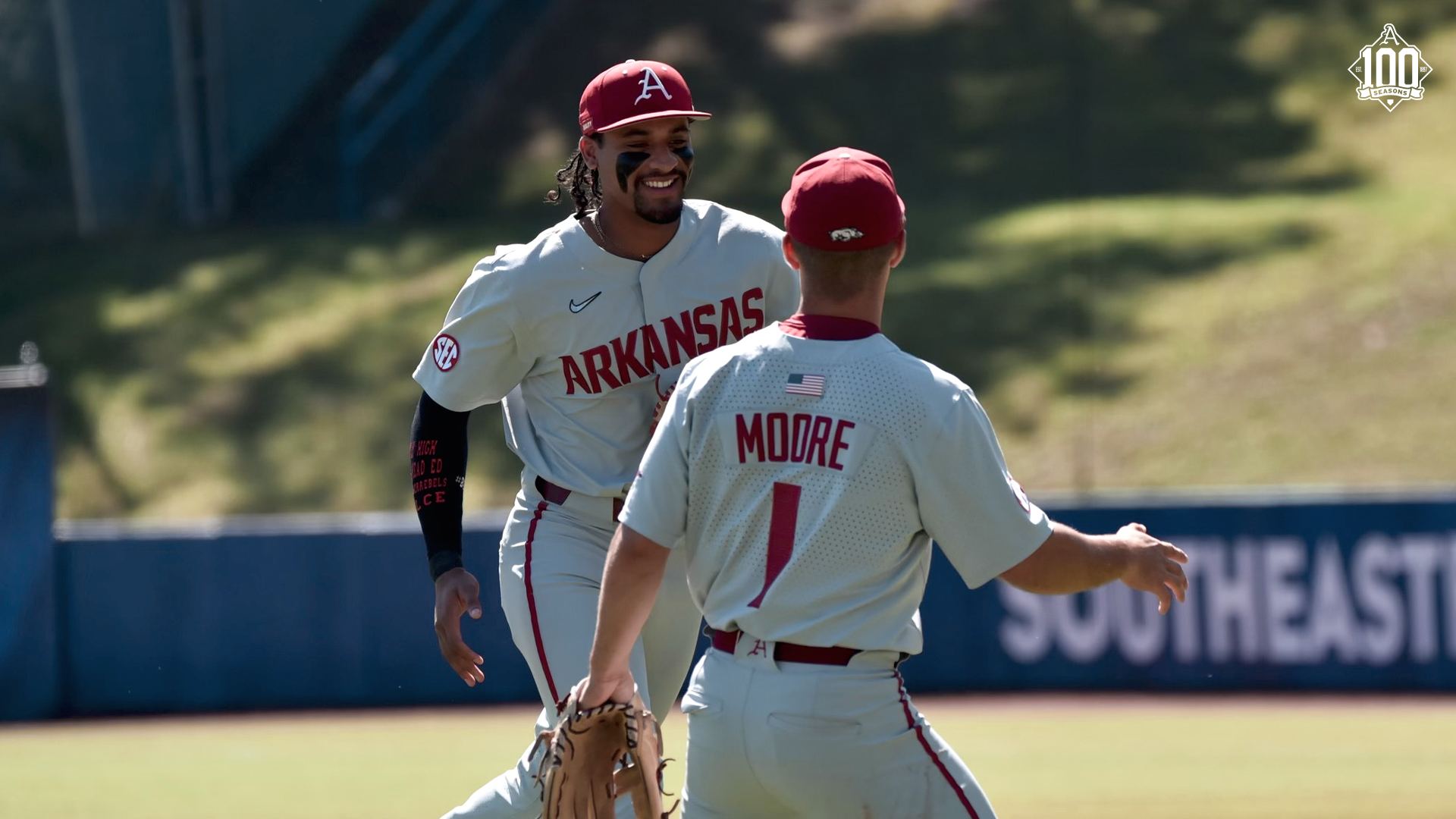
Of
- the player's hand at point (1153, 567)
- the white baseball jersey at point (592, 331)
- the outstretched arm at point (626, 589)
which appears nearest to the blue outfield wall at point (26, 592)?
the white baseball jersey at point (592, 331)

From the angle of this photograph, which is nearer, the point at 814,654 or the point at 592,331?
the point at 814,654

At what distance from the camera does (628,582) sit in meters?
3.47

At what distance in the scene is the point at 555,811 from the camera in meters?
3.92

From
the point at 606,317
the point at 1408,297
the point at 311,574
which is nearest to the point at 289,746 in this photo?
the point at 311,574

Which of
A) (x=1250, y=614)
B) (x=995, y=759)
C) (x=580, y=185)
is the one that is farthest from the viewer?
(x=1250, y=614)

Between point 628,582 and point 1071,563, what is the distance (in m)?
0.89

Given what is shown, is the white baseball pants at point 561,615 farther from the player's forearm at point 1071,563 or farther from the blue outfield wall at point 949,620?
the blue outfield wall at point 949,620

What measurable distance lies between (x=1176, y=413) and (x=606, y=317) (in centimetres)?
1264

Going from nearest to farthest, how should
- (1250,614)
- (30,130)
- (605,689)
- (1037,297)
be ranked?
(605,689) → (1250,614) → (1037,297) → (30,130)

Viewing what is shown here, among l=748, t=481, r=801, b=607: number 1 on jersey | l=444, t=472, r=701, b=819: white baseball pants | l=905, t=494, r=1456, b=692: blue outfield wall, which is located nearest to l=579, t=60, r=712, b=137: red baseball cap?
l=444, t=472, r=701, b=819: white baseball pants

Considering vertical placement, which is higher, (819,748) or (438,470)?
(438,470)

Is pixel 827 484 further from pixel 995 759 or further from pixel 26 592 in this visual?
pixel 26 592

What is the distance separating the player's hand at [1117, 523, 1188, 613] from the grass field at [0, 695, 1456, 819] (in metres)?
4.17
